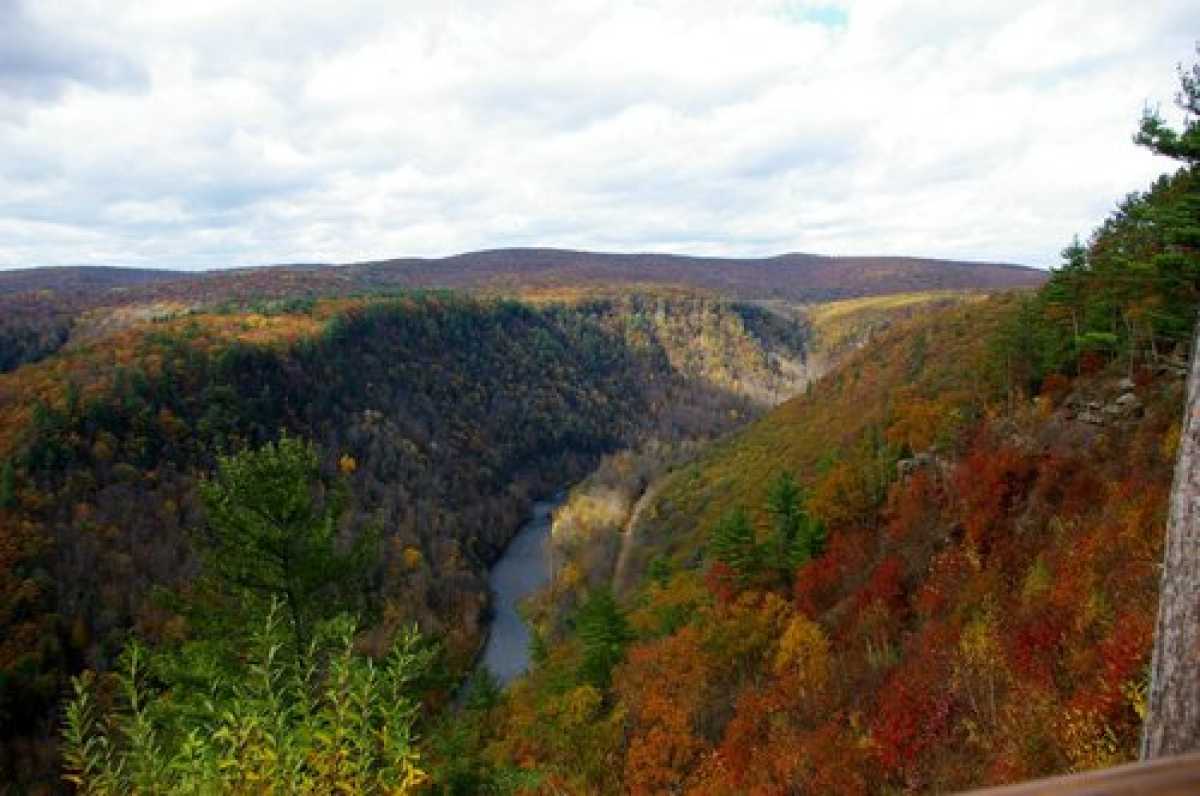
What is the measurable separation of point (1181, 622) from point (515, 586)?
341 feet

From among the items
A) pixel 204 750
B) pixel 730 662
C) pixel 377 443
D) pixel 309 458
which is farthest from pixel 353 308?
pixel 204 750

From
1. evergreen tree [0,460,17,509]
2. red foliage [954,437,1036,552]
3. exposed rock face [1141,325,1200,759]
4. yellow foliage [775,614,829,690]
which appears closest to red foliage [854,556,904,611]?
yellow foliage [775,614,829,690]

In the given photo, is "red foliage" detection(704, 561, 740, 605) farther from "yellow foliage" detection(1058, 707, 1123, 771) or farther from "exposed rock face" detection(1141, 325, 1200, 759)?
"exposed rock face" detection(1141, 325, 1200, 759)

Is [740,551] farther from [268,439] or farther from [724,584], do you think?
[268,439]

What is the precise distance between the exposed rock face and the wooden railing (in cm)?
130

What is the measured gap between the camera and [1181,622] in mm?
3820

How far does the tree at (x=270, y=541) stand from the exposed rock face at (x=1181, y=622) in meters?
12.6

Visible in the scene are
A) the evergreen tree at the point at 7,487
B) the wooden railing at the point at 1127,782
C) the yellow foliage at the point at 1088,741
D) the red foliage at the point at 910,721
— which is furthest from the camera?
the evergreen tree at the point at 7,487

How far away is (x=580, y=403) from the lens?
17850 cm

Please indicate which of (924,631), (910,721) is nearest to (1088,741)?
(910,721)

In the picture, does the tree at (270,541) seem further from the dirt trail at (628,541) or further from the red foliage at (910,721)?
the dirt trail at (628,541)

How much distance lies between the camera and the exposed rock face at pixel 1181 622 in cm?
366

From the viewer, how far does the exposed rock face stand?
3.66 meters

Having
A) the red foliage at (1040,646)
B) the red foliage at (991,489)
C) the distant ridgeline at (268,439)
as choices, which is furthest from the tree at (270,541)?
the red foliage at (991,489)
